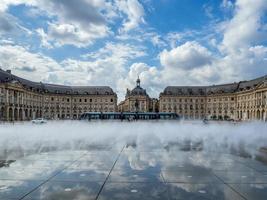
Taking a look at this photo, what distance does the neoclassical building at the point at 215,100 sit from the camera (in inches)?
4833

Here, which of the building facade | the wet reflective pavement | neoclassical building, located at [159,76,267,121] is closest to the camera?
the wet reflective pavement

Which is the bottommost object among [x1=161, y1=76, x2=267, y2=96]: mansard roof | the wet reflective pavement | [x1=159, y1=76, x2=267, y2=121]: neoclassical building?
the wet reflective pavement

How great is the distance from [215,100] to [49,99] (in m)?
78.8

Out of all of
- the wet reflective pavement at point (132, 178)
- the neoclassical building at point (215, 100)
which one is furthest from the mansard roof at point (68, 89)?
the wet reflective pavement at point (132, 178)

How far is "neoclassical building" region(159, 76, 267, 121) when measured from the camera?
122750 millimetres

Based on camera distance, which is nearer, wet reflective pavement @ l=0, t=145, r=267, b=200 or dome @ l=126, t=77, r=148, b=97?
wet reflective pavement @ l=0, t=145, r=267, b=200

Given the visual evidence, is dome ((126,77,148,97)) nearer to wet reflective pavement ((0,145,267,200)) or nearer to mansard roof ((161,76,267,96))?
mansard roof ((161,76,267,96))

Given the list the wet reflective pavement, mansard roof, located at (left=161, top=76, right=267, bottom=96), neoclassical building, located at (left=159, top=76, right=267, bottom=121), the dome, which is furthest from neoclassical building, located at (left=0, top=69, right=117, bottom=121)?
the wet reflective pavement

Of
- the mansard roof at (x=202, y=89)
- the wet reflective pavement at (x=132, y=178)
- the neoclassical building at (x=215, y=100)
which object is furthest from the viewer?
the mansard roof at (x=202, y=89)

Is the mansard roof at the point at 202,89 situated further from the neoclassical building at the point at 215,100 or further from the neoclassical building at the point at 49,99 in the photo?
the neoclassical building at the point at 49,99

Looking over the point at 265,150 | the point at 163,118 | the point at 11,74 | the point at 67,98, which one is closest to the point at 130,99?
the point at 67,98

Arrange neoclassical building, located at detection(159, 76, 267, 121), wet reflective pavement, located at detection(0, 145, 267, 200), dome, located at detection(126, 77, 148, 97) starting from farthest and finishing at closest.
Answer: dome, located at detection(126, 77, 148, 97) < neoclassical building, located at detection(159, 76, 267, 121) < wet reflective pavement, located at detection(0, 145, 267, 200)

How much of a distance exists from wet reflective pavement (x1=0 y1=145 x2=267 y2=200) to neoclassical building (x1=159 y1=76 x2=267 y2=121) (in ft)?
365

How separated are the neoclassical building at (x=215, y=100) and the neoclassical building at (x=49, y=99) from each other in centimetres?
3073
